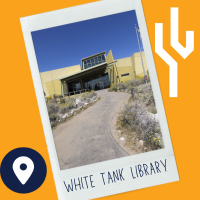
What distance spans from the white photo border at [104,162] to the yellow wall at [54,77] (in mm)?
259

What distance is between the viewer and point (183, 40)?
2457 millimetres

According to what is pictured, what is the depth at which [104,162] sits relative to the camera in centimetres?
224

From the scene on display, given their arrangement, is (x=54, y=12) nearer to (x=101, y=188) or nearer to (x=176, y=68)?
(x=176, y=68)

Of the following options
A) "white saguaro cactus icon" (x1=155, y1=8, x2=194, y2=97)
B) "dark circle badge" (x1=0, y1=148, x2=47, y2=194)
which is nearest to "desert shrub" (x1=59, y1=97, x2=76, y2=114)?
"dark circle badge" (x1=0, y1=148, x2=47, y2=194)

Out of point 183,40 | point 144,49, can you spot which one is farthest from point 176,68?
point 144,49

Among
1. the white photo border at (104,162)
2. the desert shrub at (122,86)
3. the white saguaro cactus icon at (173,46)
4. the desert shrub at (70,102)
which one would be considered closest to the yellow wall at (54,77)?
the white photo border at (104,162)

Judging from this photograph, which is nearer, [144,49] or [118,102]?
[144,49]

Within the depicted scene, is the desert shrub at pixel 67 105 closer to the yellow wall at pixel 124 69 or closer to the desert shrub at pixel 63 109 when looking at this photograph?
the desert shrub at pixel 63 109

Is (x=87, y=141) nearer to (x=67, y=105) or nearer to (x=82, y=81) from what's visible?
(x=67, y=105)

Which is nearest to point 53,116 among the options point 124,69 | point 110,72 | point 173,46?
point 110,72

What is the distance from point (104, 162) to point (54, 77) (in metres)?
2.56

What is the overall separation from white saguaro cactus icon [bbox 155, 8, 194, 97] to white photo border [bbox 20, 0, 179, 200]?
278 millimetres

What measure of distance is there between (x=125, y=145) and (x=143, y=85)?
1.57m

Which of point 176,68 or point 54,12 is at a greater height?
point 54,12
